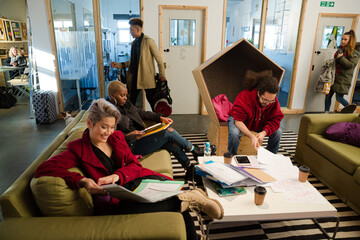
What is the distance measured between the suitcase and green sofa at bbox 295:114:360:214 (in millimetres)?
3878

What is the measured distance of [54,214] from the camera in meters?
1.24

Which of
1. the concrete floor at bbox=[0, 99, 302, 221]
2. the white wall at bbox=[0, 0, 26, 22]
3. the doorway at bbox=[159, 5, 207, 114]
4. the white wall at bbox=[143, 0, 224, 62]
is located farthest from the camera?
the white wall at bbox=[0, 0, 26, 22]

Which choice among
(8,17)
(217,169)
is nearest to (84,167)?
(217,169)

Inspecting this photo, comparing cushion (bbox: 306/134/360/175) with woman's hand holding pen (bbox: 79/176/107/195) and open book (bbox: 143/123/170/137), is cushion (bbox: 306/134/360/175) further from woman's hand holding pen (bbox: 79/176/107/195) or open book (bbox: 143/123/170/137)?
woman's hand holding pen (bbox: 79/176/107/195)

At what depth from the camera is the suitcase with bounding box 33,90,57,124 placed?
426 centimetres

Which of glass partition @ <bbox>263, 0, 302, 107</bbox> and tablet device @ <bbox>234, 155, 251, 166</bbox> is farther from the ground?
glass partition @ <bbox>263, 0, 302, 107</bbox>

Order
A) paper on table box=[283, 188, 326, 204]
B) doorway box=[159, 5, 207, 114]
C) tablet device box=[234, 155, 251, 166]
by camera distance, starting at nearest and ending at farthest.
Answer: paper on table box=[283, 188, 326, 204] → tablet device box=[234, 155, 251, 166] → doorway box=[159, 5, 207, 114]

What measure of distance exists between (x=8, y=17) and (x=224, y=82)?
22.3ft

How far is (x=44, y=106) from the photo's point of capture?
4.30 metres

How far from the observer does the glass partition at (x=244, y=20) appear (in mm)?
4785

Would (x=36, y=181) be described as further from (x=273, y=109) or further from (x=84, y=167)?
(x=273, y=109)

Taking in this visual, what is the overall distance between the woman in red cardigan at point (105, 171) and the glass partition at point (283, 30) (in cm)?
420

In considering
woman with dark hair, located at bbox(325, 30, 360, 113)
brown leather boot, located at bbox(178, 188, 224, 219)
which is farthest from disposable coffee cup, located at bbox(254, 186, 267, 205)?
woman with dark hair, located at bbox(325, 30, 360, 113)

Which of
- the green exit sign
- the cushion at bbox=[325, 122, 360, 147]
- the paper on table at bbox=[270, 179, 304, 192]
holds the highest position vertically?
the green exit sign
